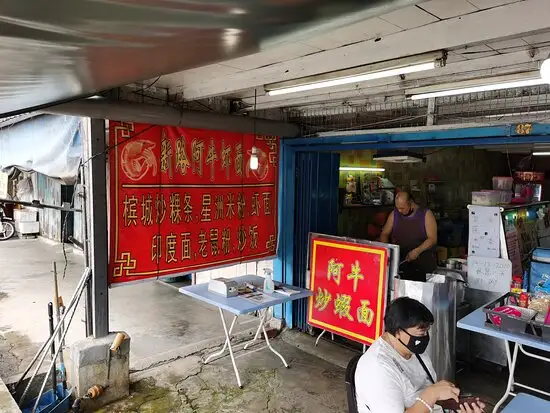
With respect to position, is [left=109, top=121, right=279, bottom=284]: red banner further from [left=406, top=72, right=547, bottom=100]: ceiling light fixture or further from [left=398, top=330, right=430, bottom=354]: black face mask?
[left=398, top=330, right=430, bottom=354]: black face mask

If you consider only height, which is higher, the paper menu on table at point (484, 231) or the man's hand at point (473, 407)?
the paper menu on table at point (484, 231)

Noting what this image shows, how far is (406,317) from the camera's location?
246cm

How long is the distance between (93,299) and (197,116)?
2.25 m

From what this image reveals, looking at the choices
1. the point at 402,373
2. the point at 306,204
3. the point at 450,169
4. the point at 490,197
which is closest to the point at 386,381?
the point at 402,373

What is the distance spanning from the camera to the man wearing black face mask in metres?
2.23

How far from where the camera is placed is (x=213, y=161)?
5.07 meters

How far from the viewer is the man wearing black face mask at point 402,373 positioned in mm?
2227

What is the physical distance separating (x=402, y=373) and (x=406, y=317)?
0.31 meters

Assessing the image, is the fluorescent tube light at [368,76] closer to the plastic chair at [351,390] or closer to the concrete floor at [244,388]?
the plastic chair at [351,390]

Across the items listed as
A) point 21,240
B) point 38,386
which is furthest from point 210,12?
point 21,240

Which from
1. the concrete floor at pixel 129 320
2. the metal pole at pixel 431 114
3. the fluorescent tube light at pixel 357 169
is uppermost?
the metal pole at pixel 431 114

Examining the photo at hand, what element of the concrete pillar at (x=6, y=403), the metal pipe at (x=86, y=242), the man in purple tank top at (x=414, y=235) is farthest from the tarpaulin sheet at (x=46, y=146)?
the man in purple tank top at (x=414, y=235)

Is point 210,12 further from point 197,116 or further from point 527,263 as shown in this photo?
point 527,263

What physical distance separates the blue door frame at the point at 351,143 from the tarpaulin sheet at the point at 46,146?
2.68 meters
